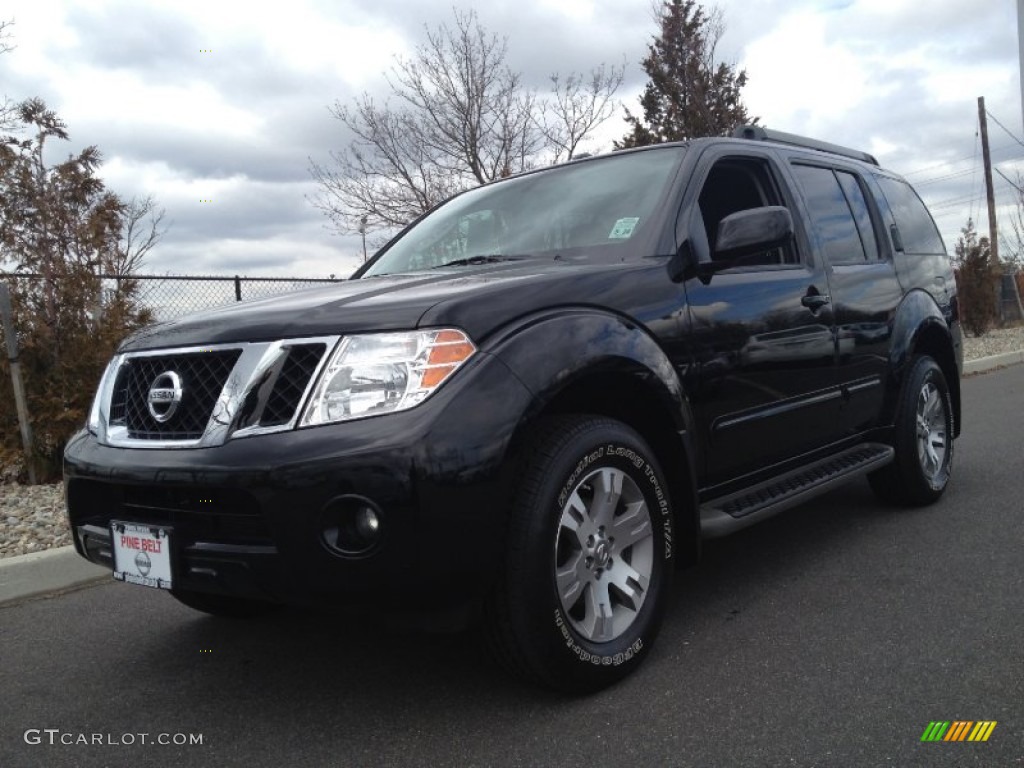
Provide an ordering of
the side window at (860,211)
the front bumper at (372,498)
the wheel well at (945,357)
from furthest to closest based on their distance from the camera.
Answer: the wheel well at (945,357) < the side window at (860,211) < the front bumper at (372,498)

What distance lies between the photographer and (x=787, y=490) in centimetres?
353

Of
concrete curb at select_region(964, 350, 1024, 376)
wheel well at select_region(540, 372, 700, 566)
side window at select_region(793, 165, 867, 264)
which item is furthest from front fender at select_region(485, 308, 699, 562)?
concrete curb at select_region(964, 350, 1024, 376)

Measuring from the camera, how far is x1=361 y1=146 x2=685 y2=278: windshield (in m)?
3.37

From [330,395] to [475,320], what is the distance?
454 mm

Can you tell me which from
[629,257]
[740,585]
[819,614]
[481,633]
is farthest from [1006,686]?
[629,257]

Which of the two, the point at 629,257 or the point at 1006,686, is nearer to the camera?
the point at 1006,686

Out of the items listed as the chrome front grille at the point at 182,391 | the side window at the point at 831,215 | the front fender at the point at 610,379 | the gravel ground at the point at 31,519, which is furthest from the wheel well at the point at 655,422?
the gravel ground at the point at 31,519

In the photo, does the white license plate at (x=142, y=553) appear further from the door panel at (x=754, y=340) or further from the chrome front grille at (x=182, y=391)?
the door panel at (x=754, y=340)

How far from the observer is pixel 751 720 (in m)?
2.39

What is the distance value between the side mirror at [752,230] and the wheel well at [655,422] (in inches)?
26.9

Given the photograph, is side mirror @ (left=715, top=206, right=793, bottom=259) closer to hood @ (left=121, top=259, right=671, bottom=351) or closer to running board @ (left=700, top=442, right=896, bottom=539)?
hood @ (left=121, top=259, right=671, bottom=351)

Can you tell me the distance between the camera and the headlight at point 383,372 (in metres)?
2.29

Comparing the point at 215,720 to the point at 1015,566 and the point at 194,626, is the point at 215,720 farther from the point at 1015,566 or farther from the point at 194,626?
the point at 1015,566

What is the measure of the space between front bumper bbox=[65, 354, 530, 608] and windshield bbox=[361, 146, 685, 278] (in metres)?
1.17
